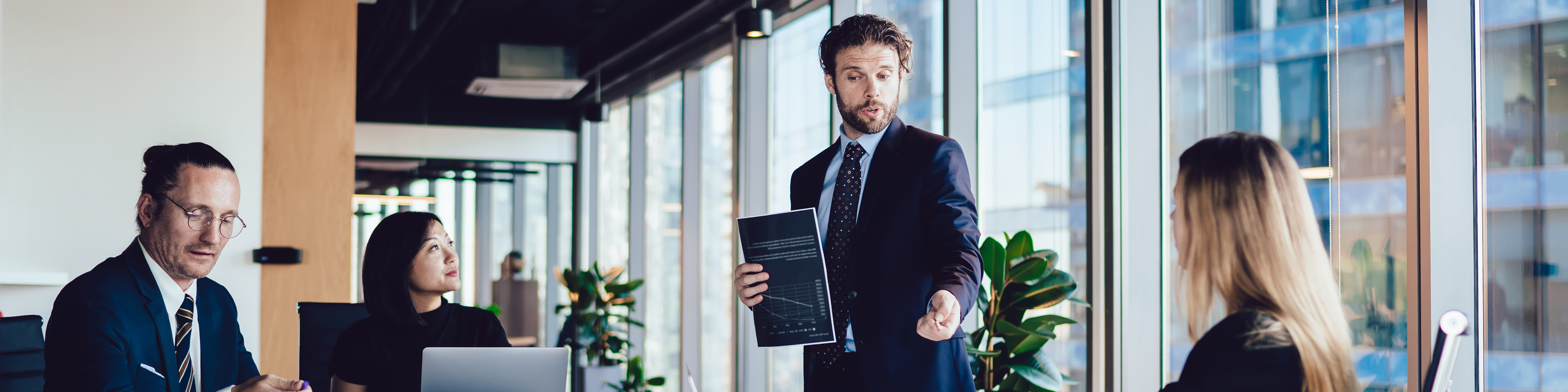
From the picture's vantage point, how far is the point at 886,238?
1.76 m

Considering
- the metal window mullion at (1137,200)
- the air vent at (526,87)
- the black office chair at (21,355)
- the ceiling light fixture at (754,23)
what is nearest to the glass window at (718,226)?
the air vent at (526,87)

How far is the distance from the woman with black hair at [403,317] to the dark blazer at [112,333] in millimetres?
324

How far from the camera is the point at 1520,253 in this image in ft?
7.82

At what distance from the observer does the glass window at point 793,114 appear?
5.72 metres

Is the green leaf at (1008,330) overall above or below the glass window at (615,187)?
below

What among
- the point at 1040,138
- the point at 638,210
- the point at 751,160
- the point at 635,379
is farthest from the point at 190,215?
the point at 638,210

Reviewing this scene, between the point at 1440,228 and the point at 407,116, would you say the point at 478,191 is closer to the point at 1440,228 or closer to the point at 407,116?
the point at 407,116

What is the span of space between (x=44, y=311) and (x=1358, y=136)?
14.6ft

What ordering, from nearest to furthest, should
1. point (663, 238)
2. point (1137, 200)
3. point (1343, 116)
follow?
point (1343, 116)
point (1137, 200)
point (663, 238)

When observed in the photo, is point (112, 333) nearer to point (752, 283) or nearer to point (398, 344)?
point (398, 344)

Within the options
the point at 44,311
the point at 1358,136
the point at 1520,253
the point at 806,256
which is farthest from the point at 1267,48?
the point at 44,311

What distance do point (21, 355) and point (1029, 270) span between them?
2.62m

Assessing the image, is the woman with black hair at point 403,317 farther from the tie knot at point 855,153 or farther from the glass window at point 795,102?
the glass window at point 795,102

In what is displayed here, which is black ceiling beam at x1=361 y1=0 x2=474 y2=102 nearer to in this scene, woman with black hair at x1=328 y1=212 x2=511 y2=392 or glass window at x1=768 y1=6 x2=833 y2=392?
glass window at x1=768 y1=6 x2=833 y2=392
